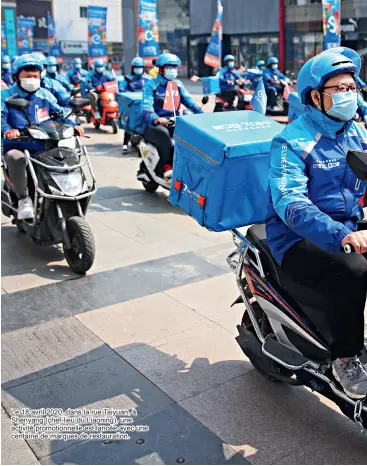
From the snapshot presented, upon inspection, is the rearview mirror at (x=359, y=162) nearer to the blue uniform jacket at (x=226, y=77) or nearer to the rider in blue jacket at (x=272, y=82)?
the blue uniform jacket at (x=226, y=77)

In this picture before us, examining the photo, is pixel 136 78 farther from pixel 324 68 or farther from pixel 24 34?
pixel 24 34

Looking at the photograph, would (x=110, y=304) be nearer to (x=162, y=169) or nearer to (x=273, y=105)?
(x=162, y=169)

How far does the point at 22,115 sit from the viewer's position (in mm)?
6422

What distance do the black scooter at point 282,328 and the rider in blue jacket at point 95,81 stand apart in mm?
12192

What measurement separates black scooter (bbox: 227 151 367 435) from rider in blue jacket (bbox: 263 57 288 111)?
15724mm

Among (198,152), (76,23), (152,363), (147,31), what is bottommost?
(152,363)

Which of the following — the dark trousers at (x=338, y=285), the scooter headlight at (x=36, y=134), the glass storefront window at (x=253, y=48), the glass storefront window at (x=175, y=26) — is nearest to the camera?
the dark trousers at (x=338, y=285)

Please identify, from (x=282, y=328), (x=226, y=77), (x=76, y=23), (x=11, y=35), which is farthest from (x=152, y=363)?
(x=76, y=23)

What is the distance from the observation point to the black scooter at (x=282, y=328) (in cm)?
300

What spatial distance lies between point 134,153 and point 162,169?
408 centimetres

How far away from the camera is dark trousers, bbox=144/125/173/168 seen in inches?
323

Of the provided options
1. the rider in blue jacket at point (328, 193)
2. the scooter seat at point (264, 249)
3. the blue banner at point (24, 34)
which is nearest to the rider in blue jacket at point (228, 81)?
the scooter seat at point (264, 249)

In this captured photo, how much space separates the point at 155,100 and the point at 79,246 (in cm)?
344

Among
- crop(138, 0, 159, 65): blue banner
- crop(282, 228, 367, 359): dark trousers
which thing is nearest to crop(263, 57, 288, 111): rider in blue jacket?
crop(138, 0, 159, 65): blue banner
